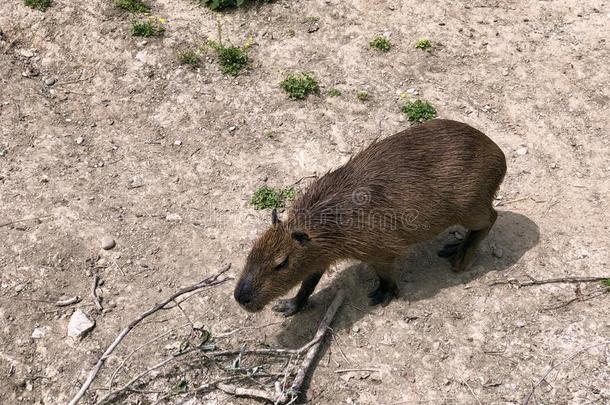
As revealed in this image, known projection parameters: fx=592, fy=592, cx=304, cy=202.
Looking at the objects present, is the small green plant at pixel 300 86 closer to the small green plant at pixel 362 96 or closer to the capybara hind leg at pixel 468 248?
the small green plant at pixel 362 96

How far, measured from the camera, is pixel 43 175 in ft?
18.8

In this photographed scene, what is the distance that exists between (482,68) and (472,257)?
8.87 ft

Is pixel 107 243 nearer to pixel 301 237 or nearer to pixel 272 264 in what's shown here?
pixel 272 264

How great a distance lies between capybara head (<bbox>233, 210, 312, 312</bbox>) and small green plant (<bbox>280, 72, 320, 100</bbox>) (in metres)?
2.40

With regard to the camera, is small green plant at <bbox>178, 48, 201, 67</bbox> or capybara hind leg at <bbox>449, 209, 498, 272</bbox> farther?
small green plant at <bbox>178, 48, 201, 67</bbox>

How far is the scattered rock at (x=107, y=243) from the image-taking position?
520 centimetres

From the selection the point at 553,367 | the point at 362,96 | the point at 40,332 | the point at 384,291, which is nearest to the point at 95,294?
the point at 40,332

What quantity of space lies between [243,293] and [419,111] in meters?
3.02

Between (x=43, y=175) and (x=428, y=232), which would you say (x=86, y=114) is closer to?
(x=43, y=175)

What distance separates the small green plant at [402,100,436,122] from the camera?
6.23m

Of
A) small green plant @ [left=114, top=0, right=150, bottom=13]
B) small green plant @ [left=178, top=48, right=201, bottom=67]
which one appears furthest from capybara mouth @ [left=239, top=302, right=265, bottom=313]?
small green plant @ [left=114, top=0, right=150, bottom=13]

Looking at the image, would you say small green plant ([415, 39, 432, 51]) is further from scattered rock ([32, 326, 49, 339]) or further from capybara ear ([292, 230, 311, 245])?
scattered rock ([32, 326, 49, 339])

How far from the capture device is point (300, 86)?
650cm

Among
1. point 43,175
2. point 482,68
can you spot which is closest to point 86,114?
point 43,175
